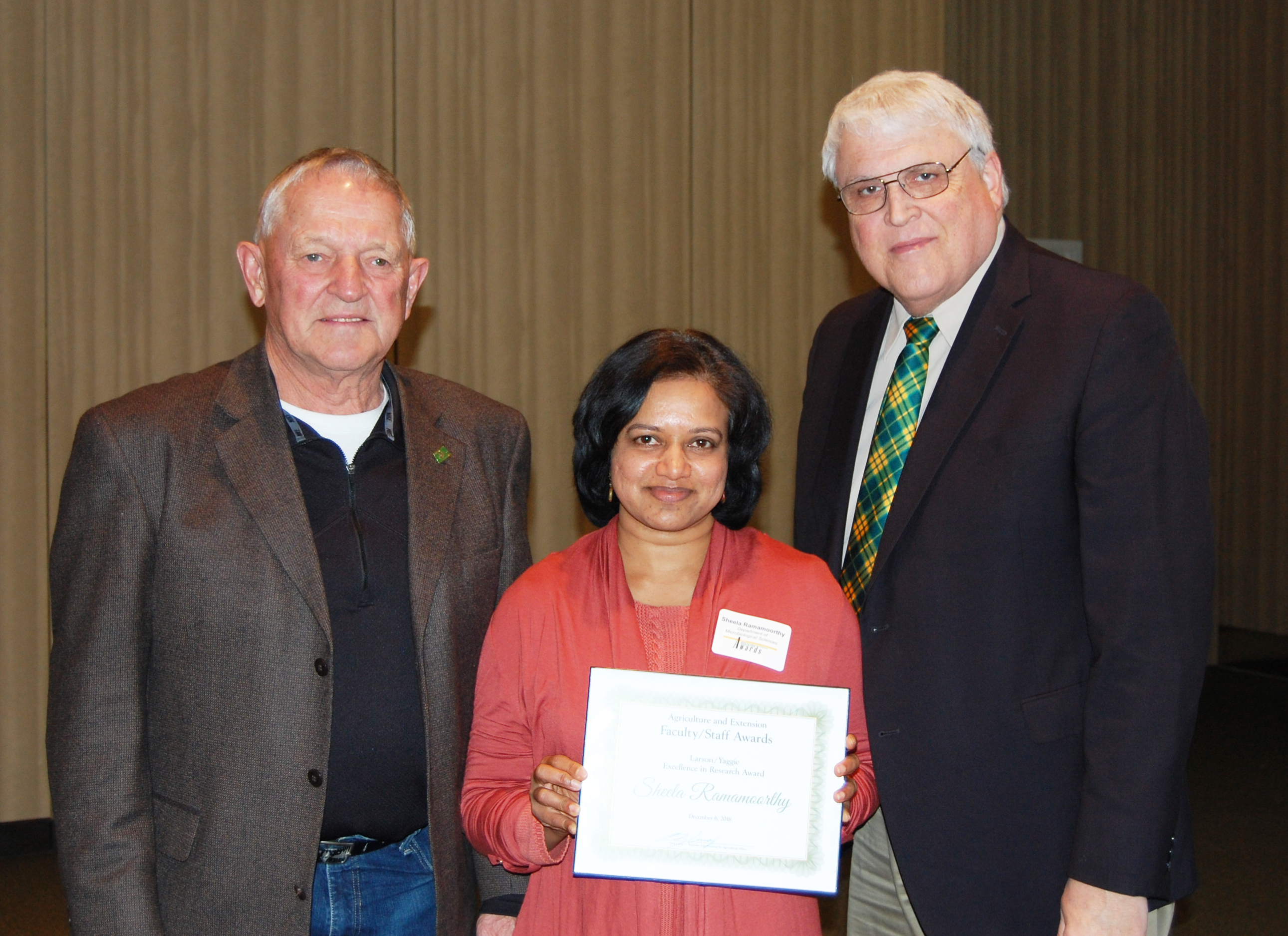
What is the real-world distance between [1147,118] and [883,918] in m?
8.26

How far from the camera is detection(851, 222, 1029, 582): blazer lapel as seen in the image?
2.05 metres

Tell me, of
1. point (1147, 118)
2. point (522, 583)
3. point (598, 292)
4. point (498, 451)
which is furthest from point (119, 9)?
point (1147, 118)

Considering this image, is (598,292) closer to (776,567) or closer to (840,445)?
(840,445)

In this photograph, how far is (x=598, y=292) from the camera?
6137 millimetres

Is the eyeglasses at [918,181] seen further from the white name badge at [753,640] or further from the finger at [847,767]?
the finger at [847,767]

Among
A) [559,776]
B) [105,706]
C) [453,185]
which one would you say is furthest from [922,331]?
[453,185]

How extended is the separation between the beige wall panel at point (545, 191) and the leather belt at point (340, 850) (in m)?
3.87

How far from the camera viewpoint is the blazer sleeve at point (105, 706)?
1.90 meters

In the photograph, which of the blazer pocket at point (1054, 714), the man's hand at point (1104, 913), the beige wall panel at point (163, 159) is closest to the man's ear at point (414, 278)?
the blazer pocket at point (1054, 714)

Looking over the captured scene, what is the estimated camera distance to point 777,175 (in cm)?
648

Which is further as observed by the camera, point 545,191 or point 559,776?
point 545,191

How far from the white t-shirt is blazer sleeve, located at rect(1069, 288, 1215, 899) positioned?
1.36 m

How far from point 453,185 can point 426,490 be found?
3934 mm

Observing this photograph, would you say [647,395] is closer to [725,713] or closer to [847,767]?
[725,713]
